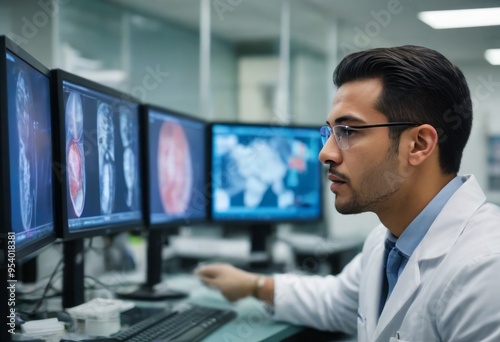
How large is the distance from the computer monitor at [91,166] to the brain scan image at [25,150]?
145 mm

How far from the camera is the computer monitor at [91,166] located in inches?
48.3

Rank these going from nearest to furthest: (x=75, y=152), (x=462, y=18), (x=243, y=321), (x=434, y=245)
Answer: (x=434, y=245)
(x=75, y=152)
(x=243, y=321)
(x=462, y=18)

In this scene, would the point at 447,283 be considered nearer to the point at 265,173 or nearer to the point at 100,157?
the point at 100,157

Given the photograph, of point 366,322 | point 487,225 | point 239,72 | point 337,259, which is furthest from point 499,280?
point 239,72

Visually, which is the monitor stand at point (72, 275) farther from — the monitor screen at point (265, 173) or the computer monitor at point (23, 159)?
the monitor screen at point (265, 173)

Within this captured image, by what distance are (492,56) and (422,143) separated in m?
1.91

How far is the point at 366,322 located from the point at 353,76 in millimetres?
572

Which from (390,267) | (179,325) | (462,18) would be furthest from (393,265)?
(462,18)

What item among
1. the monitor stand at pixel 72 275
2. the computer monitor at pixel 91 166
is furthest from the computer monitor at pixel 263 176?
the monitor stand at pixel 72 275

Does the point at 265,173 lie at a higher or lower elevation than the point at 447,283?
higher

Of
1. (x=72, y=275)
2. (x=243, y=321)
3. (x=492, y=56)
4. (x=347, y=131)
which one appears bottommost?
(x=243, y=321)

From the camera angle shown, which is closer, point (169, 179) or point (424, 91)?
point (424, 91)

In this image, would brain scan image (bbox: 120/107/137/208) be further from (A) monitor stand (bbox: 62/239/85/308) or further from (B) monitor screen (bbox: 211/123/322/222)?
(B) monitor screen (bbox: 211/123/322/222)

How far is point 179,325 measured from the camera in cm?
134
